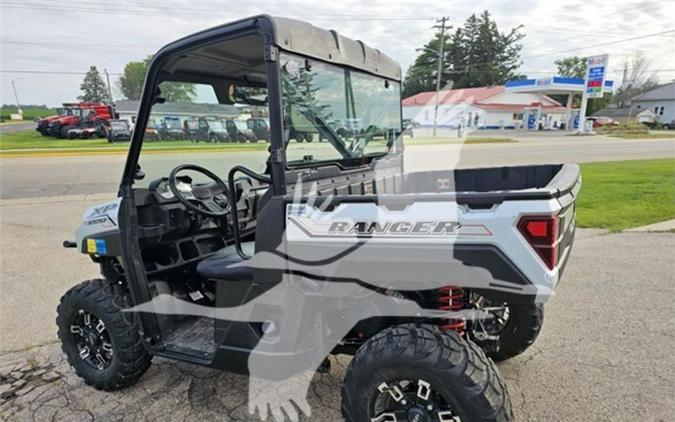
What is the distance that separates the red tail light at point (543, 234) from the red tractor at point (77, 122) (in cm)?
3197

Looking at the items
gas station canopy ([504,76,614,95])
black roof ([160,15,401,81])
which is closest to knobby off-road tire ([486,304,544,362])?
black roof ([160,15,401,81])

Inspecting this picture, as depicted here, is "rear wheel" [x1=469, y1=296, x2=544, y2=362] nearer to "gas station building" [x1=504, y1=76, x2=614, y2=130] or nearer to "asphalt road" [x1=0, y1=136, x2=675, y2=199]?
"asphalt road" [x1=0, y1=136, x2=675, y2=199]

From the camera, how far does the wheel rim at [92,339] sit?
2883mm

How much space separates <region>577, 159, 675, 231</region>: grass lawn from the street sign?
1188 inches

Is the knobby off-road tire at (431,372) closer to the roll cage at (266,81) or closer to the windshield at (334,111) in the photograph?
the roll cage at (266,81)

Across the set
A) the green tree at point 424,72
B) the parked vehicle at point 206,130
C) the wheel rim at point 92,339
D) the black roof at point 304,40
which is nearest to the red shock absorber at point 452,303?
the black roof at point 304,40

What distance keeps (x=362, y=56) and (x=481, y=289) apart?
5.36 feet

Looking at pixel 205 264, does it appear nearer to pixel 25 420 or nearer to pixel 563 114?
pixel 25 420

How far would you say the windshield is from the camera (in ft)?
7.15

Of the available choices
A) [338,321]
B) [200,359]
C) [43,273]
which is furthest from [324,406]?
[43,273]

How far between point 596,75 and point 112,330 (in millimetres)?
45711

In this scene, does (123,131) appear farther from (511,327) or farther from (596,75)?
(596,75)

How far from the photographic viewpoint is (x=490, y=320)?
9.73 feet

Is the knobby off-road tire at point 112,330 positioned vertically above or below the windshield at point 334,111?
below
